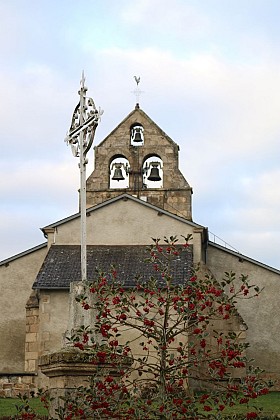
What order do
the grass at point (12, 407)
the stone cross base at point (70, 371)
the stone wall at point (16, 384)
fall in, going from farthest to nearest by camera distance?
the stone wall at point (16, 384)
the grass at point (12, 407)
the stone cross base at point (70, 371)

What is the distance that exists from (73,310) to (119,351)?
2.94 ft

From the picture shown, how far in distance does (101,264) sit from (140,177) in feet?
19.0

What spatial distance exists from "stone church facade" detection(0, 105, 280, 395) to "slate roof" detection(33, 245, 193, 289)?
29 millimetres

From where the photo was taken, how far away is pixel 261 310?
81.7 feet

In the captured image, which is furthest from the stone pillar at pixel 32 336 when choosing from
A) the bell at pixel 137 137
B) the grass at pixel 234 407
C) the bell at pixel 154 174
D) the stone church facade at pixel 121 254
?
the bell at pixel 137 137

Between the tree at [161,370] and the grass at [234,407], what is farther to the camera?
the grass at [234,407]

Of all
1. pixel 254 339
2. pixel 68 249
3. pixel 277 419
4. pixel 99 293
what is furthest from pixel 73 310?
pixel 254 339

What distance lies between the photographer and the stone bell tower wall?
1065 inches

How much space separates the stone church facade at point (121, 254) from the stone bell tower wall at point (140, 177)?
0.04 m

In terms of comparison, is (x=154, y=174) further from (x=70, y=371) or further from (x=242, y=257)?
(x=70, y=371)

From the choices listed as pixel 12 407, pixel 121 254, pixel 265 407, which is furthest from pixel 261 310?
pixel 12 407

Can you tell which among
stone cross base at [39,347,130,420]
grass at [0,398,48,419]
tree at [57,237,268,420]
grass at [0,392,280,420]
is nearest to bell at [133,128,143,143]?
grass at [0,392,280,420]

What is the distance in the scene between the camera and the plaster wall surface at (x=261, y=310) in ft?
80.6

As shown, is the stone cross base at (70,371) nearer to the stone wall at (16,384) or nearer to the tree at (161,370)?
the tree at (161,370)
